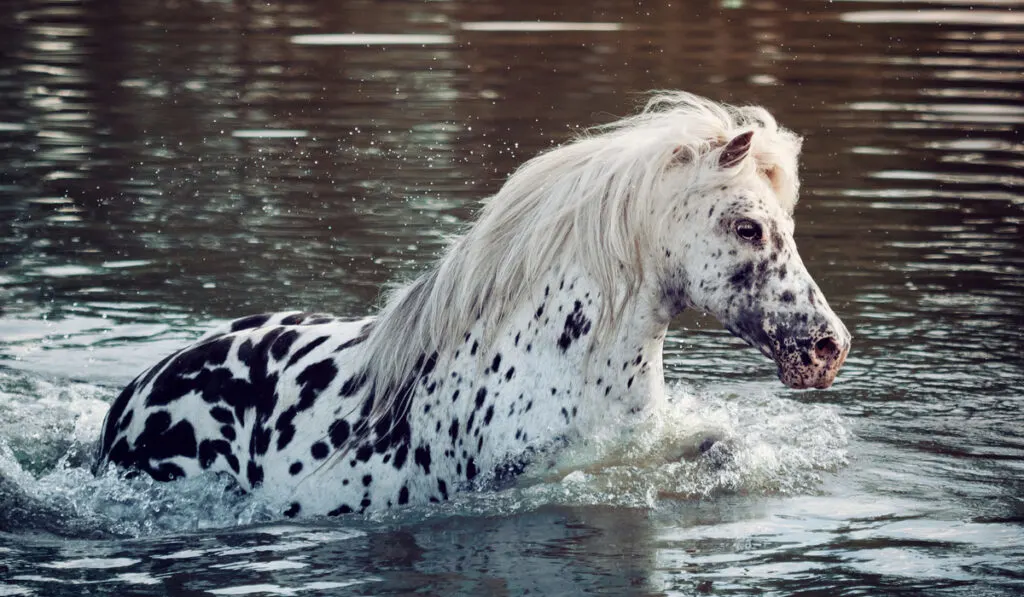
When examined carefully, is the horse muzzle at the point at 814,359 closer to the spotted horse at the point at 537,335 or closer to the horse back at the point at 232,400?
the spotted horse at the point at 537,335

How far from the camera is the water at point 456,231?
5.24 metres

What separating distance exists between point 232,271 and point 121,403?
13.0 ft

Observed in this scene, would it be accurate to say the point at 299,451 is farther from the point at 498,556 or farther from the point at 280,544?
the point at 498,556

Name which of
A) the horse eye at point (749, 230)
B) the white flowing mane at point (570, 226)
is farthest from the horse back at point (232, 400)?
the horse eye at point (749, 230)

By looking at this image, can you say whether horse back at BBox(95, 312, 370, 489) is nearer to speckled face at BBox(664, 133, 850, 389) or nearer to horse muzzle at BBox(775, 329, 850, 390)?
speckled face at BBox(664, 133, 850, 389)

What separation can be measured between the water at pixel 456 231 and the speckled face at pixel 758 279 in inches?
20.4

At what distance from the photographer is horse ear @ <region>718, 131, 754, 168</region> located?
4.74 metres

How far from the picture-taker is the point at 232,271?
9.78m

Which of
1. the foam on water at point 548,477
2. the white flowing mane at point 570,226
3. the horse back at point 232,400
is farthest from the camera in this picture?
the horse back at point 232,400

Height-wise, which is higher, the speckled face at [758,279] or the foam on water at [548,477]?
the speckled face at [758,279]

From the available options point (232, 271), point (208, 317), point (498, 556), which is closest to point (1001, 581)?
point (498, 556)

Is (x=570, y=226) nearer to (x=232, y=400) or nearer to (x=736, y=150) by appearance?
(x=736, y=150)

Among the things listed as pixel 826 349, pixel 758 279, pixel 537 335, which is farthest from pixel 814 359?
pixel 537 335

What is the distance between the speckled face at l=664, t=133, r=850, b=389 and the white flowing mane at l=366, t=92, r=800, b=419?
0.32 ft
